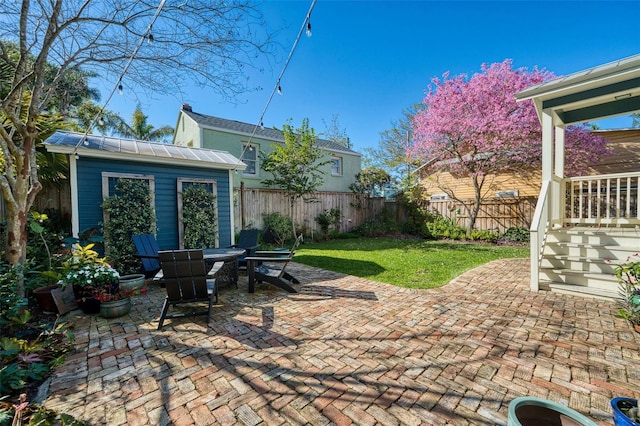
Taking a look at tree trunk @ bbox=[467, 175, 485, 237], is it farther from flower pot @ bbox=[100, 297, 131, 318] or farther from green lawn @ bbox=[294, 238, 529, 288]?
flower pot @ bbox=[100, 297, 131, 318]

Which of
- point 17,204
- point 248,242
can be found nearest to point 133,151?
point 17,204

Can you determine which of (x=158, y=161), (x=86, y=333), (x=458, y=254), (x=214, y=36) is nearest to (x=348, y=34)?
(x=214, y=36)

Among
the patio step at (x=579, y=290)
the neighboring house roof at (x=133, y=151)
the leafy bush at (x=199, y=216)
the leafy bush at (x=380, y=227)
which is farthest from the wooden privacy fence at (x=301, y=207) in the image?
the patio step at (x=579, y=290)

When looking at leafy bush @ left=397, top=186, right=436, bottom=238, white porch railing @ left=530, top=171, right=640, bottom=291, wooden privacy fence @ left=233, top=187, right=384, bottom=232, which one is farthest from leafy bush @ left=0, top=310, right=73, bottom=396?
leafy bush @ left=397, top=186, right=436, bottom=238

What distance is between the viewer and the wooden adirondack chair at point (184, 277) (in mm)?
3484

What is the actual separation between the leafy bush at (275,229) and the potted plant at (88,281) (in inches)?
271

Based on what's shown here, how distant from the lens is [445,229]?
1204cm

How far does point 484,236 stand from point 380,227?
14.2ft

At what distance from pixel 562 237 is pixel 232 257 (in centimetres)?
615

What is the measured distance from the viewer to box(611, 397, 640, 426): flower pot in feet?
4.63

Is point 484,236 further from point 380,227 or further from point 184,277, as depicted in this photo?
point 184,277

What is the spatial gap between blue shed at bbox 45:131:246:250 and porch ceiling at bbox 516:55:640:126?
23.0 ft

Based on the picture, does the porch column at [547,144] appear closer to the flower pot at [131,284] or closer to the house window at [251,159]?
the flower pot at [131,284]

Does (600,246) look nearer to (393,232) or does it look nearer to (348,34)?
(348,34)
